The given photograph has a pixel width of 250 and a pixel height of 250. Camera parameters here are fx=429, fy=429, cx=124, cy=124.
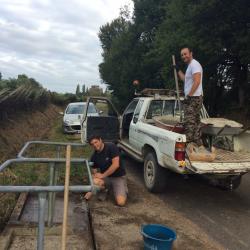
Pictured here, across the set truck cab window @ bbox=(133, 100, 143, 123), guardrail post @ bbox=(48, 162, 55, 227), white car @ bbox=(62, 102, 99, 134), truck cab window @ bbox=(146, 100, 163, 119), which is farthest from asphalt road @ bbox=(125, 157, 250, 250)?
white car @ bbox=(62, 102, 99, 134)

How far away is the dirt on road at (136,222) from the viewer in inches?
215

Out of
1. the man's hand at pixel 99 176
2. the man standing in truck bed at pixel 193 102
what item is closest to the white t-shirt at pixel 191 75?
the man standing in truck bed at pixel 193 102

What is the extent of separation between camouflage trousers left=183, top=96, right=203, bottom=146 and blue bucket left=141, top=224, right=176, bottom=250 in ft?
8.69

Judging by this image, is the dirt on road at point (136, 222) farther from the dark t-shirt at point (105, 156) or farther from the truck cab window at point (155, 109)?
the truck cab window at point (155, 109)

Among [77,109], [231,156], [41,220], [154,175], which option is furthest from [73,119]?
[41,220]

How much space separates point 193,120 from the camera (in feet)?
24.9

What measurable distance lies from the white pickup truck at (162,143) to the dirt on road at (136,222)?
66cm

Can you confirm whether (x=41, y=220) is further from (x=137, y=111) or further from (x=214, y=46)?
(x=214, y=46)

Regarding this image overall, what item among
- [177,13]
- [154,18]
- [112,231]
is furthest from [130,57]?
[112,231]

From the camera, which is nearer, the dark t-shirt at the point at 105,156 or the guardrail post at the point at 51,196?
the guardrail post at the point at 51,196

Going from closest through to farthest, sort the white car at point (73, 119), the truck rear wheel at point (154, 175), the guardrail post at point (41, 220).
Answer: the guardrail post at point (41, 220)
the truck rear wheel at point (154, 175)
the white car at point (73, 119)

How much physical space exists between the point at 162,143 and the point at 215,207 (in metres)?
1.43

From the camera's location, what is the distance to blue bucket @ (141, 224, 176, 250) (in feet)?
15.9

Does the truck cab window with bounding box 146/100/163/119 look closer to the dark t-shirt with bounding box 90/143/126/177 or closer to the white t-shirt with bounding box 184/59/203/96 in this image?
the white t-shirt with bounding box 184/59/203/96
